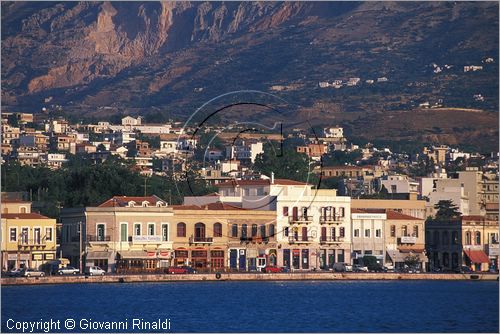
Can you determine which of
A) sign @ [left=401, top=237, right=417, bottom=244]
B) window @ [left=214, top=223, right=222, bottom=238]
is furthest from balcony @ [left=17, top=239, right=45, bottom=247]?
sign @ [left=401, top=237, right=417, bottom=244]

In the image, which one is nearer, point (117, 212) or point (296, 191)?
point (117, 212)

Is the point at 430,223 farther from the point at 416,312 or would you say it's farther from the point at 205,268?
the point at 416,312

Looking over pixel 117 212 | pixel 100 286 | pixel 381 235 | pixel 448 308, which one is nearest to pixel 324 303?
pixel 448 308

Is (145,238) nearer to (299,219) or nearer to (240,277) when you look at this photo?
(240,277)

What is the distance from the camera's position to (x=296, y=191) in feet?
415

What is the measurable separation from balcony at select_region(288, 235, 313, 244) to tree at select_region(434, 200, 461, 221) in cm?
2156

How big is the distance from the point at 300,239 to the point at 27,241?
17.0 meters

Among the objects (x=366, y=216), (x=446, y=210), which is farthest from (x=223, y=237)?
(x=446, y=210)

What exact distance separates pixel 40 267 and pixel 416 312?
35473mm

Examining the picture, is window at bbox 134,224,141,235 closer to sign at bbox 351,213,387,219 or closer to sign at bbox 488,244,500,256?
sign at bbox 351,213,387,219

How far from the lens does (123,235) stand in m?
118

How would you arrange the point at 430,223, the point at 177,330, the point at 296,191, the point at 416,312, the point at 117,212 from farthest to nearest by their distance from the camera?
1. the point at 430,223
2. the point at 296,191
3. the point at 117,212
4. the point at 416,312
5. the point at 177,330

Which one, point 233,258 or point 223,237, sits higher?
point 223,237

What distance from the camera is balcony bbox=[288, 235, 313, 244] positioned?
124438 mm
